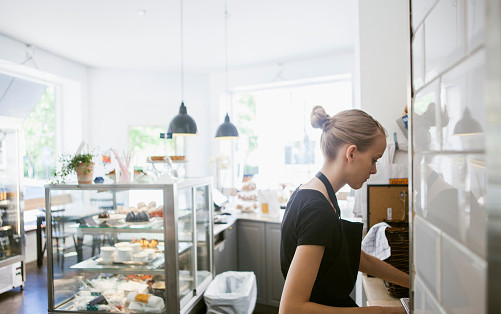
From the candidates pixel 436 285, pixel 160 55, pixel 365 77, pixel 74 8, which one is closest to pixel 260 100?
pixel 160 55

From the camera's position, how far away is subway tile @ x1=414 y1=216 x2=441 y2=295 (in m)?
0.58

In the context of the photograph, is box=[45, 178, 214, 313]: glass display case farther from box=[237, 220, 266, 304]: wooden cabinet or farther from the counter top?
the counter top

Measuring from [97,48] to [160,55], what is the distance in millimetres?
984

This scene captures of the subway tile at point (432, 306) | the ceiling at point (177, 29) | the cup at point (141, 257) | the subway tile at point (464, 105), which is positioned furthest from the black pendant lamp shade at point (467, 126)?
the ceiling at point (177, 29)

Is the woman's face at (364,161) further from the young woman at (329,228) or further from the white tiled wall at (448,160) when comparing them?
the white tiled wall at (448,160)

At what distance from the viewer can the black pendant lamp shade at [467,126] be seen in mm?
409

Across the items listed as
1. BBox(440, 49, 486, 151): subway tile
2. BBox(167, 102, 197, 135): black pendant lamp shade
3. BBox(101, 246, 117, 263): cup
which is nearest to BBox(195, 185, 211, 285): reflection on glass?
BBox(101, 246, 117, 263): cup

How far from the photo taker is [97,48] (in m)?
5.21

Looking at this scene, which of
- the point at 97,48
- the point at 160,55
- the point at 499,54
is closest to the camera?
the point at 499,54

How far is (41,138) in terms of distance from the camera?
5809mm

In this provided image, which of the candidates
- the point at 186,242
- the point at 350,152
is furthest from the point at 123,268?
the point at 350,152

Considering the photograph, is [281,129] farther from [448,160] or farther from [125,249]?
[448,160]

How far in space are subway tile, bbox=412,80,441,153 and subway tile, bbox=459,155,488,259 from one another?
0.41 ft

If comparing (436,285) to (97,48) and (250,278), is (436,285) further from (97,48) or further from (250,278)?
(97,48)
